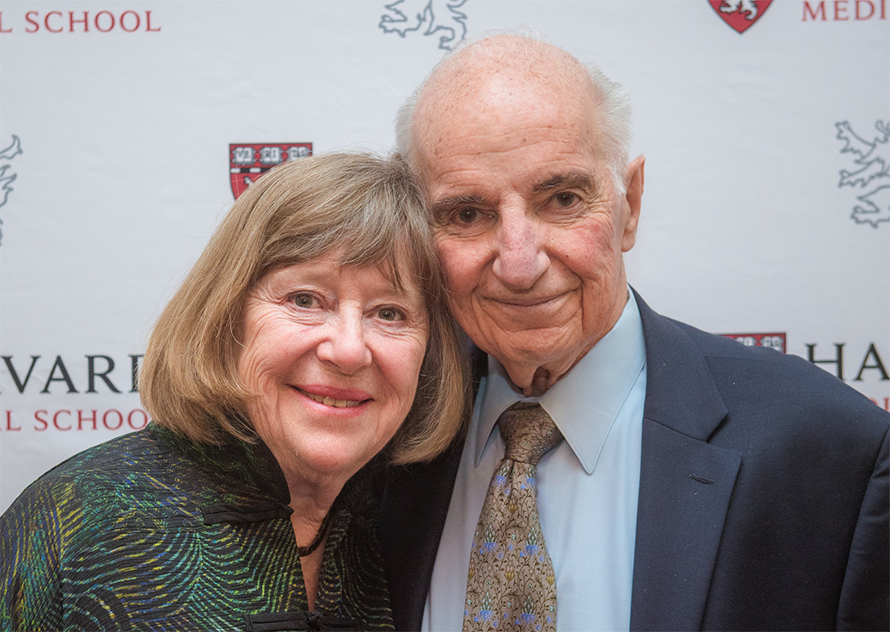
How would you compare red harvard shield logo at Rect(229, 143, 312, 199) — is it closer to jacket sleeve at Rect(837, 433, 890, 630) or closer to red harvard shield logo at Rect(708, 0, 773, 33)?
red harvard shield logo at Rect(708, 0, 773, 33)

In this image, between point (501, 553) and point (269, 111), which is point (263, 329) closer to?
point (501, 553)

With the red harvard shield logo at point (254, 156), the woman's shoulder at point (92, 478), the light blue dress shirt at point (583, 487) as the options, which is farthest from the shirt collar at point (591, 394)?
the red harvard shield logo at point (254, 156)

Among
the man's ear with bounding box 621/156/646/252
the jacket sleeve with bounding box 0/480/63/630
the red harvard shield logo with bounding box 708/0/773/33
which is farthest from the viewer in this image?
the red harvard shield logo with bounding box 708/0/773/33

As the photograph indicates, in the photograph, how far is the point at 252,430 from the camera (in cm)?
136

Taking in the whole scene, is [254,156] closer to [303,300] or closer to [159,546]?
[303,300]

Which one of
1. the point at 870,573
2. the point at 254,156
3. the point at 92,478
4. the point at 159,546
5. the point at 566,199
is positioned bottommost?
the point at 870,573

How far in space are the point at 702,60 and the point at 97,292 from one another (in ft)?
6.81

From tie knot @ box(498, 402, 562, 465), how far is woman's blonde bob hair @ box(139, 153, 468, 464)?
32 centimetres

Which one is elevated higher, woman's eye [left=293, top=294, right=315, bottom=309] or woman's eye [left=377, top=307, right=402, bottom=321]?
woman's eye [left=293, top=294, right=315, bottom=309]

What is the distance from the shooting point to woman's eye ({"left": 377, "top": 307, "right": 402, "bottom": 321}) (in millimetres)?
1367

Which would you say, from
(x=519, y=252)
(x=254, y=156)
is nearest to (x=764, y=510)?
(x=519, y=252)

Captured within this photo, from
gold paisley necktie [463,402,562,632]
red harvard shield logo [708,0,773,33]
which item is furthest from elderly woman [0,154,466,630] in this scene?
red harvard shield logo [708,0,773,33]

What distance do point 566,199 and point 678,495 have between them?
2.05 ft

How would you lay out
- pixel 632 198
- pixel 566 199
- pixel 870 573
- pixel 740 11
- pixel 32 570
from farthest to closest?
pixel 740 11, pixel 632 198, pixel 566 199, pixel 870 573, pixel 32 570
